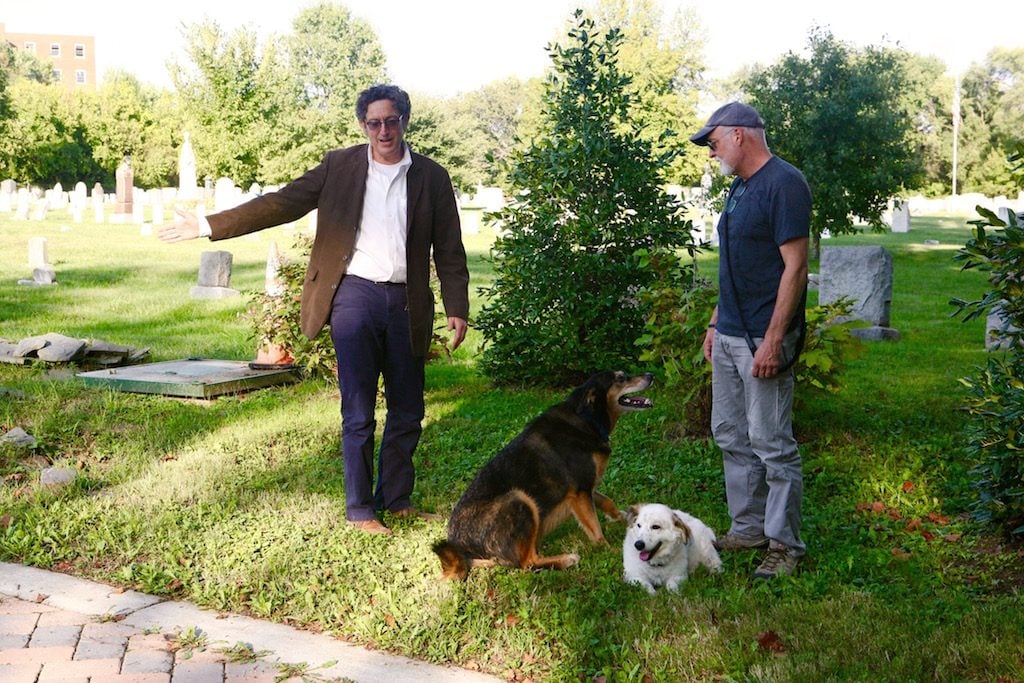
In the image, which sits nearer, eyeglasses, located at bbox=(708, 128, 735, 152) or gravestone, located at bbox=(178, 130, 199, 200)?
eyeglasses, located at bbox=(708, 128, 735, 152)

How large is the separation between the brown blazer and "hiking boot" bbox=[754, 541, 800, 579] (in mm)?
2103

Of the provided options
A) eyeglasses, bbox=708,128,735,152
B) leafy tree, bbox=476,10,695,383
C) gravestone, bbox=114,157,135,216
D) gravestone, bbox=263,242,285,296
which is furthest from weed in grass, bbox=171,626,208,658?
gravestone, bbox=114,157,135,216

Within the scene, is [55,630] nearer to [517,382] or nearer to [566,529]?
[566,529]

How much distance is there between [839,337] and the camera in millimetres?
6945

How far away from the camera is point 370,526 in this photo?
18.2ft

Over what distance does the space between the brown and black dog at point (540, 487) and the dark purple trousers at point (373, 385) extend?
0.76 metres

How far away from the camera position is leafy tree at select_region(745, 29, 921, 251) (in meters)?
22.6

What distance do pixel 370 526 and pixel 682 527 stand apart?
1.78m

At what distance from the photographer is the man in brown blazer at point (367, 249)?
213 inches

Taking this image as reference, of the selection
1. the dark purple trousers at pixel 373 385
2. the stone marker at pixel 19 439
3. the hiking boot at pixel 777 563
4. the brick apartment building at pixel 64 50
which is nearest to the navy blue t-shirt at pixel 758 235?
the hiking boot at pixel 777 563

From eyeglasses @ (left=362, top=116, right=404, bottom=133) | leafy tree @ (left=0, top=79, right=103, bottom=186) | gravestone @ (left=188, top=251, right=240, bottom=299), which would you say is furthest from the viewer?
leafy tree @ (left=0, top=79, right=103, bottom=186)

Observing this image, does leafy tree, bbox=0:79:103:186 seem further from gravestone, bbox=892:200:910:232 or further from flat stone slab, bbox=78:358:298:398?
flat stone slab, bbox=78:358:298:398

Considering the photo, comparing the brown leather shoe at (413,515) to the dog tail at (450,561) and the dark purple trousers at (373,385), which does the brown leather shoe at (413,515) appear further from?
the dog tail at (450,561)

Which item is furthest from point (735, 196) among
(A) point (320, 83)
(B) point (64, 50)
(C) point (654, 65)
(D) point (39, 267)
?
(B) point (64, 50)
